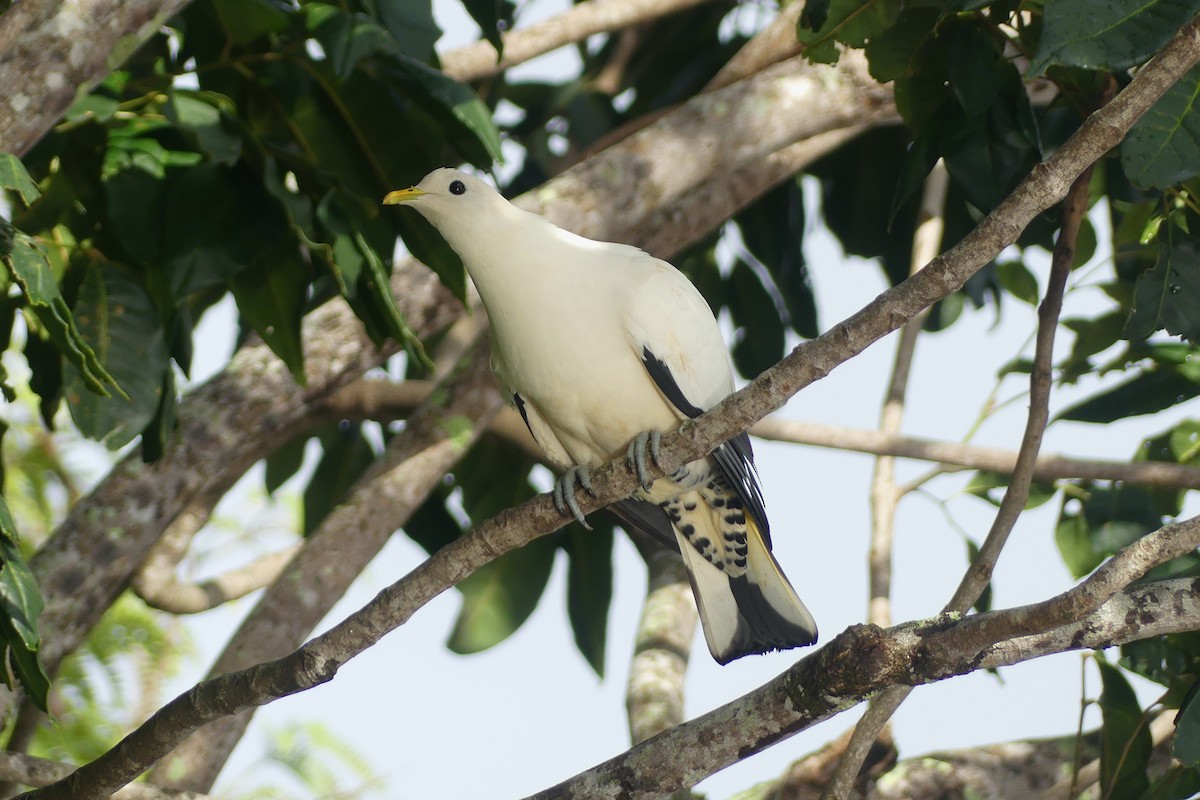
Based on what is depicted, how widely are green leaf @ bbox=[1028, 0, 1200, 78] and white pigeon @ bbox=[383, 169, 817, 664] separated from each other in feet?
3.19

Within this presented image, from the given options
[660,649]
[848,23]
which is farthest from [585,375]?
[660,649]

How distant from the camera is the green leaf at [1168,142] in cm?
200

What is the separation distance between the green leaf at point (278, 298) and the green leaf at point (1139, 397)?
1.91m

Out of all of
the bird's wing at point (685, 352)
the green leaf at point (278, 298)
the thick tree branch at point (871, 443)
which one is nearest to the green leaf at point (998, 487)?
the thick tree branch at point (871, 443)

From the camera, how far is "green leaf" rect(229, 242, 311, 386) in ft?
9.23

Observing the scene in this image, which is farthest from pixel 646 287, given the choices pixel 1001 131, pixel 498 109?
pixel 498 109

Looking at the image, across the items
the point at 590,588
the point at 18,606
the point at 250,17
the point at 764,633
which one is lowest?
the point at 18,606

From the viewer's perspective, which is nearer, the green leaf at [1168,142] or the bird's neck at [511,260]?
the green leaf at [1168,142]

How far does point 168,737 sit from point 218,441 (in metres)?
1.18

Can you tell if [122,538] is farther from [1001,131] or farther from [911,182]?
[1001,131]

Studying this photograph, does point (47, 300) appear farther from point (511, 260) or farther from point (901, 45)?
point (901, 45)

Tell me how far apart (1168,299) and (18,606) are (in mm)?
2022

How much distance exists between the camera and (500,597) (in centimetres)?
382

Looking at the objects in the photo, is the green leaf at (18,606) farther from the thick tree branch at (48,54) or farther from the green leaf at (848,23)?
the green leaf at (848,23)
